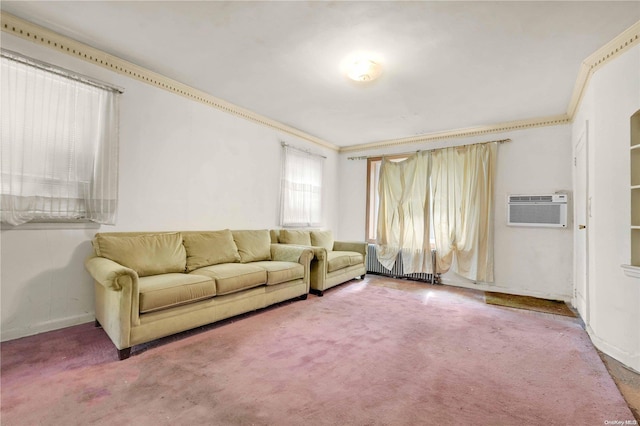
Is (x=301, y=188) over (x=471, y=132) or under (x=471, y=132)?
under

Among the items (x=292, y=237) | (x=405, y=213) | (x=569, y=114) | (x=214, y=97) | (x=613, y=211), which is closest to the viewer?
(x=613, y=211)

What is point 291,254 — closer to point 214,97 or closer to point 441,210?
point 214,97

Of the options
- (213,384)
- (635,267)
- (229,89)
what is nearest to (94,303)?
(213,384)

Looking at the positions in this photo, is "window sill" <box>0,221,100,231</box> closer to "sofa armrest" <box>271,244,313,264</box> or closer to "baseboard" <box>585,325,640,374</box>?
"sofa armrest" <box>271,244,313,264</box>

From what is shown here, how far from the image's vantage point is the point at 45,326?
2.54 m

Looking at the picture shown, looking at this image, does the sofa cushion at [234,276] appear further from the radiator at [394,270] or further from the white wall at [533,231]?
the white wall at [533,231]

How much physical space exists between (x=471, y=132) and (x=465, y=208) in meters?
1.25

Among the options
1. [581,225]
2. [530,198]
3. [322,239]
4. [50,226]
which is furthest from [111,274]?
[530,198]

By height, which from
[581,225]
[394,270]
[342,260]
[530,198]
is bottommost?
[394,270]

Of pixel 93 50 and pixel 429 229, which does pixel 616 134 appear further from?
pixel 93 50

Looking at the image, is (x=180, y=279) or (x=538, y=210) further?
(x=538, y=210)

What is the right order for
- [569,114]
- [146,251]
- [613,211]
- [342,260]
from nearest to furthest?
[613,211] → [146,251] → [569,114] → [342,260]

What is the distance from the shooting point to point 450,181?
4.82 metres

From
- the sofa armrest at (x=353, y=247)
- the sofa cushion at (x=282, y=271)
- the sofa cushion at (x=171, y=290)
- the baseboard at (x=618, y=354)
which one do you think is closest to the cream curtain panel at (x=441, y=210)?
the sofa armrest at (x=353, y=247)
